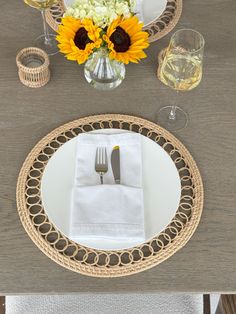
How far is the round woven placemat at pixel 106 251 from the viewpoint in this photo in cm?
78

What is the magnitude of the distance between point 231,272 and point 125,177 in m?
0.28

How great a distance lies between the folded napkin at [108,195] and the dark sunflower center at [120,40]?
0.61 feet

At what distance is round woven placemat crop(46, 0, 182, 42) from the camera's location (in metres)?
1.13

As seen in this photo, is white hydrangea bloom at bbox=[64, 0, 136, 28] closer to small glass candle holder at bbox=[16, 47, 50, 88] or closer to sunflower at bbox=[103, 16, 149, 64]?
sunflower at bbox=[103, 16, 149, 64]

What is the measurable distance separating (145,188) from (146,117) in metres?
0.19

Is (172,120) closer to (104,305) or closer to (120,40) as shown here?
(120,40)

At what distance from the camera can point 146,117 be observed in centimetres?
99

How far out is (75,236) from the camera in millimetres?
795

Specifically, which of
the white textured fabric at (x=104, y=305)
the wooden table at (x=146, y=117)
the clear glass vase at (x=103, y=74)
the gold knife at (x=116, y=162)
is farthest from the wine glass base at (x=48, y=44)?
the white textured fabric at (x=104, y=305)

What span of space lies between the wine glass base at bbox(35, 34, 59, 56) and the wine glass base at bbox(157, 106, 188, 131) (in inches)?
13.1

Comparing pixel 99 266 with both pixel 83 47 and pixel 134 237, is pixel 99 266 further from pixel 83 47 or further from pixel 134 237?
pixel 83 47

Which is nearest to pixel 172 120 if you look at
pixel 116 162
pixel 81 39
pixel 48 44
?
pixel 116 162

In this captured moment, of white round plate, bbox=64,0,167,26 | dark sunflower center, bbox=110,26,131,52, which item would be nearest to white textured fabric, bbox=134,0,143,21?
white round plate, bbox=64,0,167,26

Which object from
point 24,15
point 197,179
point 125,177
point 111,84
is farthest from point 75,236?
point 24,15
